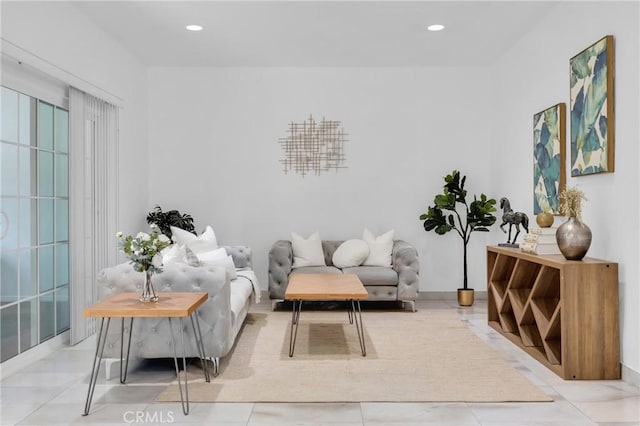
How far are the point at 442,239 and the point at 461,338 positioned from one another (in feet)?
7.46

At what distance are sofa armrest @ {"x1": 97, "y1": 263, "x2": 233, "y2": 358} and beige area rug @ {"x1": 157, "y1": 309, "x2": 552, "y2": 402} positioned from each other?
0.26m

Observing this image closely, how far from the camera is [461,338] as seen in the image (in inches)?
188

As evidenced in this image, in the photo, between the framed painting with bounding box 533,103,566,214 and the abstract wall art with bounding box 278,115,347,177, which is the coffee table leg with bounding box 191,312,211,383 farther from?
the abstract wall art with bounding box 278,115,347,177

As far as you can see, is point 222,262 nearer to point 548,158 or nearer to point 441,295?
point 441,295

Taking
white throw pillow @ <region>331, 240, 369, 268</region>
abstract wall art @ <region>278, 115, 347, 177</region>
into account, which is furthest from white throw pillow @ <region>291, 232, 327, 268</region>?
abstract wall art @ <region>278, 115, 347, 177</region>

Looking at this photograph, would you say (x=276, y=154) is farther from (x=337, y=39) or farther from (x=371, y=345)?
(x=371, y=345)

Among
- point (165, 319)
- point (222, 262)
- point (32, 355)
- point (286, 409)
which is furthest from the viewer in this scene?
point (222, 262)

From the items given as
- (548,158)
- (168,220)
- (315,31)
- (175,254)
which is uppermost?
(315,31)

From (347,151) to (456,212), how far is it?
1568 mm

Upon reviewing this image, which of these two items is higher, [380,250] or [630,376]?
[380,250]

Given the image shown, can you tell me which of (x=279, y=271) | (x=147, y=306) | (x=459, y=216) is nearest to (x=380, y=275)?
(x=279, y=271)

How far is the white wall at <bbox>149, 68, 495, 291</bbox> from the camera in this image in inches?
270

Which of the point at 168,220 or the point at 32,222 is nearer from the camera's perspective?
the point at 32,222

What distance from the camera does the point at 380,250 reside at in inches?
251
